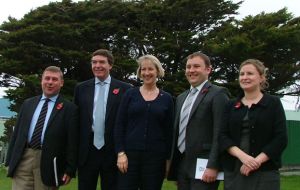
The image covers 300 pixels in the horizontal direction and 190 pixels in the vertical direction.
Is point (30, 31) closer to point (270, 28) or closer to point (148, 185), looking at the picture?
point (270, 28)

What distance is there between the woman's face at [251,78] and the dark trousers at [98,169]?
1.77 metres

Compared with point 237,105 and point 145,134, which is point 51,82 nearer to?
point 145,134

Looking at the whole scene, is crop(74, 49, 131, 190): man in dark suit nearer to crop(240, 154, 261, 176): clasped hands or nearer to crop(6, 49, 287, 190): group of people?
crop(6, 49, 287, 190): group of people

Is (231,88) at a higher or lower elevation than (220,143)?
higher

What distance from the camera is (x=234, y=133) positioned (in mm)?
4707

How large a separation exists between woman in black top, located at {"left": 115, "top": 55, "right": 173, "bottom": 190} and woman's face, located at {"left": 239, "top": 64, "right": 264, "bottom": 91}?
96 centimetres

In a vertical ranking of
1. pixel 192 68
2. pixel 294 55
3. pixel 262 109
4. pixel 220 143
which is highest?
pixel 294 55

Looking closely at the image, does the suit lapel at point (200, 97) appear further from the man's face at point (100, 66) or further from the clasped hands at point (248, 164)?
the man's face at point (100, 66)

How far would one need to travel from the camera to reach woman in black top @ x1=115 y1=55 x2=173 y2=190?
16.8 ft

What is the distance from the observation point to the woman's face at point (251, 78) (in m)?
4.69

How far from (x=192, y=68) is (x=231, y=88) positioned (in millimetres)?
11309

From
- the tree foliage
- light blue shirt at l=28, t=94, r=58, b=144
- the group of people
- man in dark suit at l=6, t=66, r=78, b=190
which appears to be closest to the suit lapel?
the group of people

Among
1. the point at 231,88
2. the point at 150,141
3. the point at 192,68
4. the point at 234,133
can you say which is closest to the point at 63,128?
the point at 150,141

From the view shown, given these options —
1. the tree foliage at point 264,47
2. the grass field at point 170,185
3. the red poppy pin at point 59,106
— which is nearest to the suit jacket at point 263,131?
the red poppy pin at point 59,106
